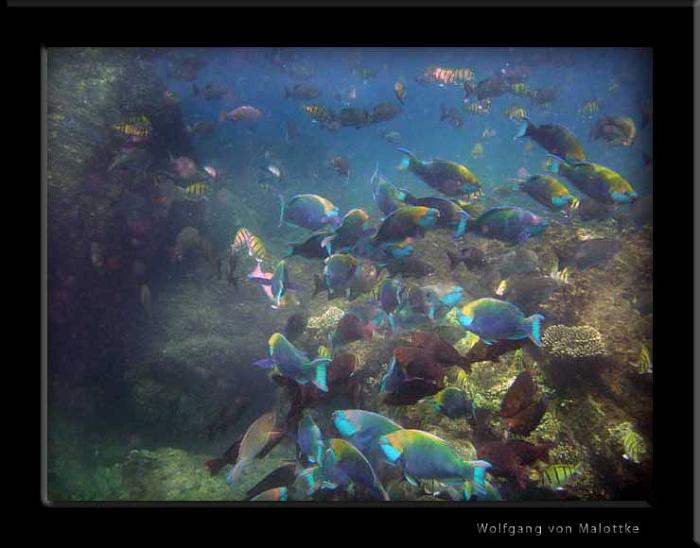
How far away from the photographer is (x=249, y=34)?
2.74 m

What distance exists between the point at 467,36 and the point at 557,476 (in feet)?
9.81

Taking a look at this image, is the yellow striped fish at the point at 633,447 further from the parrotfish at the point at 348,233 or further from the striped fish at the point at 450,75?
the striped fish at the point at 450,75

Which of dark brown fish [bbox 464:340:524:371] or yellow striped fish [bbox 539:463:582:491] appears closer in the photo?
yellow striped fish [bbox 539:463:582:491]

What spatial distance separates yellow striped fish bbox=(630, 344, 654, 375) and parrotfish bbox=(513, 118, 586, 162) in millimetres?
1612

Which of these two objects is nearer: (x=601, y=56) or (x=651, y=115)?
(x=651, y=115)

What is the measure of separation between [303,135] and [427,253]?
496 inches

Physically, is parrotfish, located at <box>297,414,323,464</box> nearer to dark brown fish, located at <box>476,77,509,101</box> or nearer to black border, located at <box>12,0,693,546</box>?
black border, located at <box>12,0,693,546</box>

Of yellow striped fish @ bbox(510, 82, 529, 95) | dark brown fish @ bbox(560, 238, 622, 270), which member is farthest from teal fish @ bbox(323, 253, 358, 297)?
yellow striped fish @ bbox(510, 82, 529, 95)

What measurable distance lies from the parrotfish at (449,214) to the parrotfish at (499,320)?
858 mm

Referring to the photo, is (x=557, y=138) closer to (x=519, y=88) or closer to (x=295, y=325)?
(x=295, y=325)

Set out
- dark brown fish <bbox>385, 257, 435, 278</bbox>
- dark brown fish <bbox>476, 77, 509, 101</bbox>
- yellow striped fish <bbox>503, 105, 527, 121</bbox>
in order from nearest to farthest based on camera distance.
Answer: dark brown fish <bbox>385, 257, 435, 278</bbox>, dark brown fish <bbox>476, 77, 509, 101</bbox>, yellow striped fish <bbox>503, 105, 527, 121</bbox>

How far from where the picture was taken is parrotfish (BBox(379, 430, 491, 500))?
231cm
